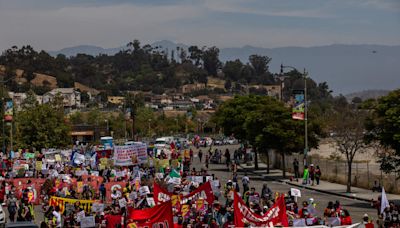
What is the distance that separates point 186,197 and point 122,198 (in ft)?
9.73

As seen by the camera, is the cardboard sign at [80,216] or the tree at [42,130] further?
the tree at [42,130]

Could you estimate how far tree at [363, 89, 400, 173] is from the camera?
102ft

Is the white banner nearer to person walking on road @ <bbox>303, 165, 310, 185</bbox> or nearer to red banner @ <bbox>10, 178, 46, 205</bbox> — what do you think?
red banner @ <bbox>10, 178, 46, 205</bbox>

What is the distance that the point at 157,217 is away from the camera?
18.3m

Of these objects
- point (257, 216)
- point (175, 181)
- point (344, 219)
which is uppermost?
point (257, 216)

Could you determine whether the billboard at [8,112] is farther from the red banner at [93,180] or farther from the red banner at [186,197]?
the red banner at [186,197]

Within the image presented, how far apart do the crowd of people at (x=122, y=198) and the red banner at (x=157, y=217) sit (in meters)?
1.06

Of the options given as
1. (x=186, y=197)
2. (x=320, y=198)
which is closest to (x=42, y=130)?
(x=320, y=198)

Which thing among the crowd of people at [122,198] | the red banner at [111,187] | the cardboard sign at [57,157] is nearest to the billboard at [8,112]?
the crowd of people at [122,198]

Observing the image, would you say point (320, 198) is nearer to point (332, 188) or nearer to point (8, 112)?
point (332, 188)

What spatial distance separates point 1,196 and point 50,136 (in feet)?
119

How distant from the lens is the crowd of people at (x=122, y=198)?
21078 mm

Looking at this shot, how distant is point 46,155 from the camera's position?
4741 cm

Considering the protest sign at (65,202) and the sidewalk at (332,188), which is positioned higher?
the protest sign at (65,202)
